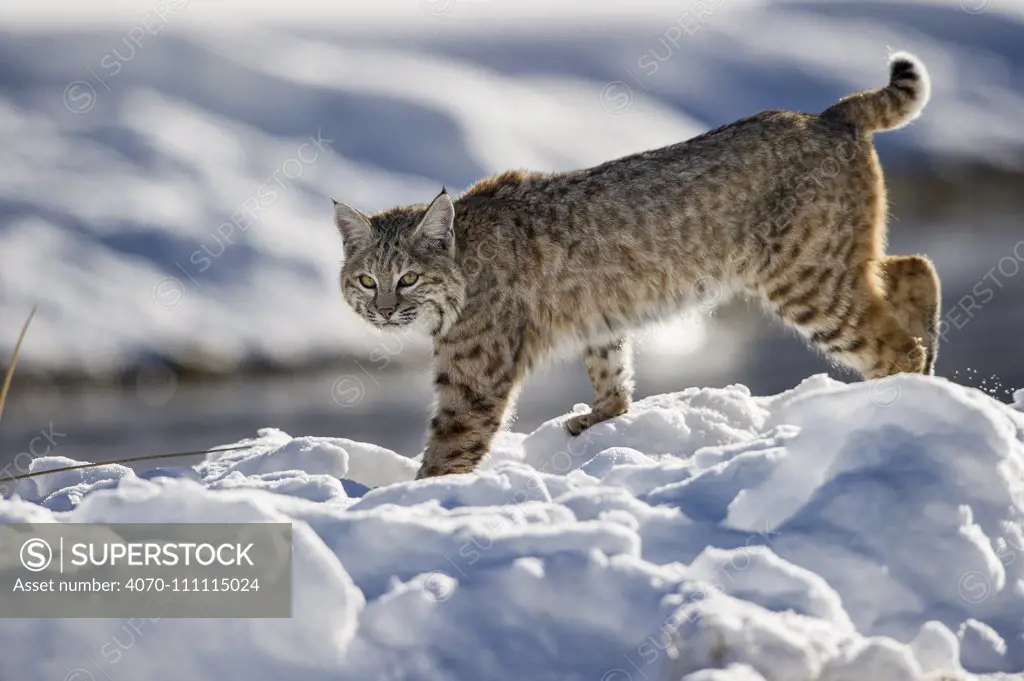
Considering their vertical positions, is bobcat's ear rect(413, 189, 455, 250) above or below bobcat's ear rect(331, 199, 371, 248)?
below

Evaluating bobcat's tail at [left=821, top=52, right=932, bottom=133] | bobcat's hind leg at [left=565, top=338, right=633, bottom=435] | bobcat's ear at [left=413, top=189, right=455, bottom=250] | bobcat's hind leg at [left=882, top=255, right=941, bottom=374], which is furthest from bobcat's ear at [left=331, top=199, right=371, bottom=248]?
bobcat's hind leg at [left=882, top=255, right=941, bottom=374]

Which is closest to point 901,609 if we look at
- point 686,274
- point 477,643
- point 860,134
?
point 477,643

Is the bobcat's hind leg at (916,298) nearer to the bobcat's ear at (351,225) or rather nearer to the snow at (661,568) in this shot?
the snow at (661,568)

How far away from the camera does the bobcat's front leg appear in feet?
18.2

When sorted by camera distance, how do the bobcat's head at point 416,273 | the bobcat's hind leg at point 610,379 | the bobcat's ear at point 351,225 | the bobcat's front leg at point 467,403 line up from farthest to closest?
the bobcat's hind leg at point 610,379, the bobcat's ear at point 351,225, the bobcat's head at point 416,273, the bobcat's front leg at point 467,403

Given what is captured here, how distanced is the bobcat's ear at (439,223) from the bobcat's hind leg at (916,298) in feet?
7.63

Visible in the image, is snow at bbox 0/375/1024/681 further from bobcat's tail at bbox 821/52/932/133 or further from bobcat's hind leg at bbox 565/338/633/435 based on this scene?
bobcat's tail at bbox 821/52/932/133

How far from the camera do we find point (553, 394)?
53.6 feet

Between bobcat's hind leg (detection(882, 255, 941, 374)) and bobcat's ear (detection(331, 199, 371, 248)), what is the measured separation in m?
2.76

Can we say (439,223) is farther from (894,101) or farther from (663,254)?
(894,101)

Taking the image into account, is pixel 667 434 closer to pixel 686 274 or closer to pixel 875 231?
pixel 686 274

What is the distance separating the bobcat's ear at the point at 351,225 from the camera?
19.3 ft
